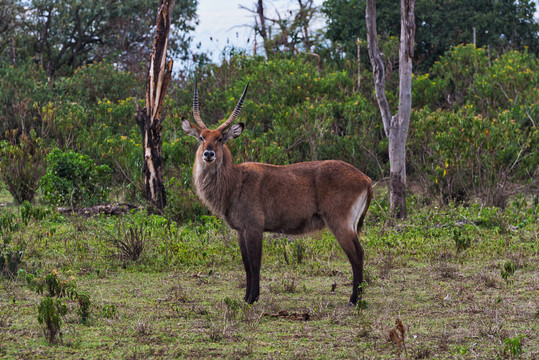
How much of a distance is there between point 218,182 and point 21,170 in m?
6.26

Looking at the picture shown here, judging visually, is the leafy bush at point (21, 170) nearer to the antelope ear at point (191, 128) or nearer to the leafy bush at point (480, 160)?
the antelope ear at point (191, 128)

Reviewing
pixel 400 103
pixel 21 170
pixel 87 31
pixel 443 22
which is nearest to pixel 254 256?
pixel 400 103

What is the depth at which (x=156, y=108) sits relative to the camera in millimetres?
9523

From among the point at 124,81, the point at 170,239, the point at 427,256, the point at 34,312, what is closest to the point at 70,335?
the point at 34,312

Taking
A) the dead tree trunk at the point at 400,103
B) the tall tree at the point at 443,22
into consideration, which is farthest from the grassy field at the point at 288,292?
the tall tree at the point at 443,22

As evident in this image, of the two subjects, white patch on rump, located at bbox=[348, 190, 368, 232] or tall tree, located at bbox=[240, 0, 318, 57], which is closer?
white patch on rump, located at bbox=[348, 190, 368, 232]

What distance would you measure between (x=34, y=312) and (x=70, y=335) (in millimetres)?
769

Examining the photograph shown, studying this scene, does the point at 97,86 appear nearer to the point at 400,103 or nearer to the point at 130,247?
the point at 400,103

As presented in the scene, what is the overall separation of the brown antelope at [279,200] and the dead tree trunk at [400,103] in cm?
385

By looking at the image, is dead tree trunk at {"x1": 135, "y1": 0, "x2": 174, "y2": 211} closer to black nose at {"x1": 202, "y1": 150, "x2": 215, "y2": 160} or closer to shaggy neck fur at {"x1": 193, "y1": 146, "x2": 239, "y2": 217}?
shaggy neck fur at {"x1": 193, "y1": 146, "x2": 239, "y2": 217}

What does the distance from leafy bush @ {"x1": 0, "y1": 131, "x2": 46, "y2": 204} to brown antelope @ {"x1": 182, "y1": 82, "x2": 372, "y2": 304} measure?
6.03m

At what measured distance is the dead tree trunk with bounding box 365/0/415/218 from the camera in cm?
990

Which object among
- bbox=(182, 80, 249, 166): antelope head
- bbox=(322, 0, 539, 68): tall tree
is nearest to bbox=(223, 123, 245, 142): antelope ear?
bbox=(182, 80, 249, 166): antelope head

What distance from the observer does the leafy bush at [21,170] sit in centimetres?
1090
